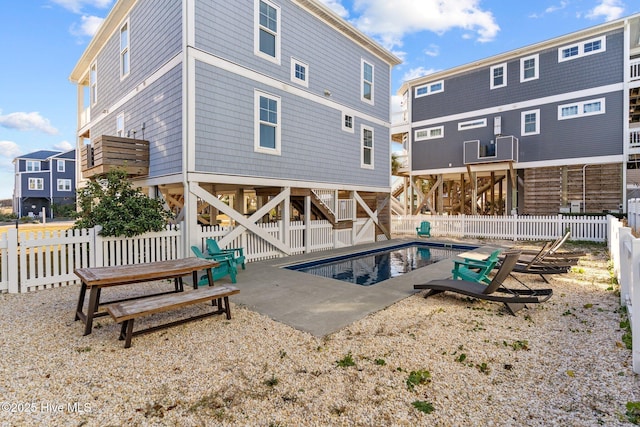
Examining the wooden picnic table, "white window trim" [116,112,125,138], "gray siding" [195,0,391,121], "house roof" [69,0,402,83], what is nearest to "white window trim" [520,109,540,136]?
"house roof" [69,0,402,83]

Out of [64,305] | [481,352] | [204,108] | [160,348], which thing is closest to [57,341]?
[160,348]

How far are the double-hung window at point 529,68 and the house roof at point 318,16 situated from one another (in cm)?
731

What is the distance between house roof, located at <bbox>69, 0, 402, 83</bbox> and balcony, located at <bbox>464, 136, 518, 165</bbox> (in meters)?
6.39

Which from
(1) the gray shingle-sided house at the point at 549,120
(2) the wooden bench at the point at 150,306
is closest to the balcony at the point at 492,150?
(1) the gray shingle-sided house at the point at 549,120

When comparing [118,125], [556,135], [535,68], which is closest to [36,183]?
[118,125]

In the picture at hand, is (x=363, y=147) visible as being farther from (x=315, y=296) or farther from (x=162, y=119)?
(x=315, y=296)

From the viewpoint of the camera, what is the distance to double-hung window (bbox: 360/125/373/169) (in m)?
14.0

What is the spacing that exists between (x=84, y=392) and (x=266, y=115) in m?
8.51

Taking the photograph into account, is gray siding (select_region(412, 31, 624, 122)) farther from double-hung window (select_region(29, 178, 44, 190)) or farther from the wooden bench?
double-hung window (select_region(29, 178, 44, 190))

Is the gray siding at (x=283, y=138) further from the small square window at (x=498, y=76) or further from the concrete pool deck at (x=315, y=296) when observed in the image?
the small square window at (x=498, y=76)

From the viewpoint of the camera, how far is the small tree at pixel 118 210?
23.2ft

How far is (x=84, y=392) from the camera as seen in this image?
111 inches

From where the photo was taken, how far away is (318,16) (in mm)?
11516

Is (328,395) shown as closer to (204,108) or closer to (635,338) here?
(635,338)
